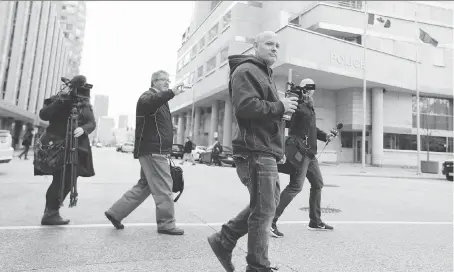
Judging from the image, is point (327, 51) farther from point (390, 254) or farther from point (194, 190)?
point (390, 254)

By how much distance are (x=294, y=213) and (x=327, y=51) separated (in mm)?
27292

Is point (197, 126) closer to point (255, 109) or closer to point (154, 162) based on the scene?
point (154, 162)

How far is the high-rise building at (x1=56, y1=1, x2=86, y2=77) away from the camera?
294 feet

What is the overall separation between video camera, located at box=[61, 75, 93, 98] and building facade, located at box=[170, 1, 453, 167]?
26.0 m

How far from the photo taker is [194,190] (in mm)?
8703

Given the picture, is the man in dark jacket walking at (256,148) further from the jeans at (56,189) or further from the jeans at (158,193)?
the jeans at (56,189)

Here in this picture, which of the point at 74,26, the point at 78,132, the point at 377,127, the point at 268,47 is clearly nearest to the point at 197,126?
the point at 377,127

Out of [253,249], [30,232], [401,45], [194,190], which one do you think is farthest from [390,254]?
[401,45]

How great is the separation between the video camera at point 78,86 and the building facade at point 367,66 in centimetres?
2601

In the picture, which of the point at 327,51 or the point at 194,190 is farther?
the point at 327,51

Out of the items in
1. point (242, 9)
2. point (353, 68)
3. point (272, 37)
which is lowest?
point (272, 37)

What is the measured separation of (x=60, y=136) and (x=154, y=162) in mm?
1226

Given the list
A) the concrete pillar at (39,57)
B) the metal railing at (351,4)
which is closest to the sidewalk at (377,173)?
the metal railing at (351,4)

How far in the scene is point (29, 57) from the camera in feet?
161
